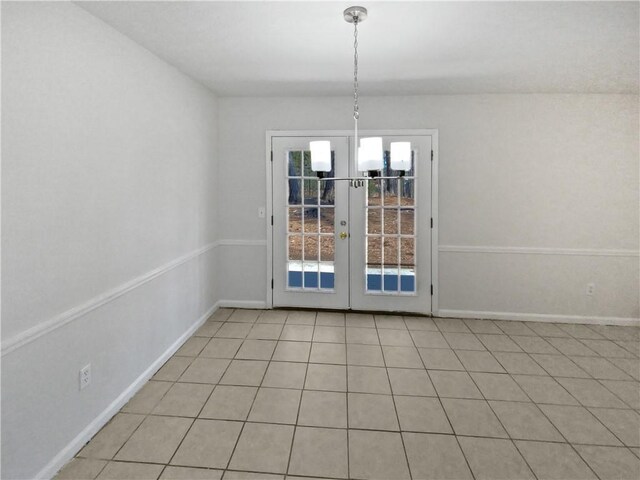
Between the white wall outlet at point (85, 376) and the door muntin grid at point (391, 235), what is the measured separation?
2.78 m

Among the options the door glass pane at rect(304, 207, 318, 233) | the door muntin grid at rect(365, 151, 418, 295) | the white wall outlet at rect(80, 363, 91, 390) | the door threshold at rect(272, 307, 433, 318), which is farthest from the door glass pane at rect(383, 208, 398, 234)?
the white wall outlet at rect(80, 363, 91, 390)

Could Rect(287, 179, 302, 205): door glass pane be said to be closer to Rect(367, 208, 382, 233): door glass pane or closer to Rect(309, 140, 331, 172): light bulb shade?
Rect(367, 208, 382, 233): door glass pane

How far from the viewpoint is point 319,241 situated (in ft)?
14.0

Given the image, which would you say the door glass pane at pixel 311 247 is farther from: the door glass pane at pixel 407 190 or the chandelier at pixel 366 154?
the chandelier at pixel 366 154

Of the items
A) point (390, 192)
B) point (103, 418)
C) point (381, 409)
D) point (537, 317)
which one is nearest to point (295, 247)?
point (390, 192)

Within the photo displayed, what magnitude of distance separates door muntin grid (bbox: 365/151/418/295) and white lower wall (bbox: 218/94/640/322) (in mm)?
313

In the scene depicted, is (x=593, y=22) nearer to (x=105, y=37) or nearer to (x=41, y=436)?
(x=105, y=37)

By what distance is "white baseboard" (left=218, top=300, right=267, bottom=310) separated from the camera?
4414mm

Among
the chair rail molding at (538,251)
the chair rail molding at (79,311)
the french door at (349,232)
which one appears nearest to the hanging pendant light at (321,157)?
the chair rail molding at (79,311)

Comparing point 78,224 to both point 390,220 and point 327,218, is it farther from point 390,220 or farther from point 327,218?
point 390,220

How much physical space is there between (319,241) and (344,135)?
3.86ft

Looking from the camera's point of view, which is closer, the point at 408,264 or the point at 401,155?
the point at 401,155

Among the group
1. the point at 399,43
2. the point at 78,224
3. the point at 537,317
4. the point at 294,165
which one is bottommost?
the point at 537,317

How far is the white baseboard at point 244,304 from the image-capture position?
14.5 feet
